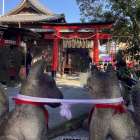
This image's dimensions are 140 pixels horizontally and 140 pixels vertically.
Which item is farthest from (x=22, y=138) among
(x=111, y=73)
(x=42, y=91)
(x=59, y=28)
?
(x=59, y=28)

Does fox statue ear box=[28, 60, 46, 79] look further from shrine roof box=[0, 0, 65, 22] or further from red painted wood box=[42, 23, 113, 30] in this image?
shrine roof box=[0, 0, 65, 22]

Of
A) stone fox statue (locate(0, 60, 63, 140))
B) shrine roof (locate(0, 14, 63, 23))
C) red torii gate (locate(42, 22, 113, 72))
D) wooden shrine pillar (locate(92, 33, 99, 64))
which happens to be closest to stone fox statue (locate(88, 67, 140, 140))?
stone fox statue (locate(0, 60, 63, 140))

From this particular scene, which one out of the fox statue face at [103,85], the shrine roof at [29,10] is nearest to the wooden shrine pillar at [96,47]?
the shrine roof at [29,10]

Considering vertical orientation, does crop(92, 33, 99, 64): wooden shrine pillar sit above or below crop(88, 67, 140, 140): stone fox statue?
above

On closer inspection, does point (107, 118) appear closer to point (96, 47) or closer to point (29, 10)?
point (96, 47)

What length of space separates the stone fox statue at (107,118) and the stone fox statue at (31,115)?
43 centimetres

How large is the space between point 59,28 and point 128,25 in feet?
15.5

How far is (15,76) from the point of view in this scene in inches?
632

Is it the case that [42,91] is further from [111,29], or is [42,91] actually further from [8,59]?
[111,29]

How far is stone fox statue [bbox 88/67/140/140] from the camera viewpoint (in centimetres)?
396

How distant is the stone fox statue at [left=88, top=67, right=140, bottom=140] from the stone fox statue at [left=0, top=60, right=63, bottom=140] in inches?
16.8

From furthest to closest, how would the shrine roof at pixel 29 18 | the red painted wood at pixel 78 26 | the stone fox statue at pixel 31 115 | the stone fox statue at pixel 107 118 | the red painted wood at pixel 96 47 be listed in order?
the shrine roof at pixel 29 18 < the red painted wood at pixel 96 47 < the red painted wood at pixel 78 26 < the stone fox statue at pixel 107 118 < the stone fox statue at pixel 31 115

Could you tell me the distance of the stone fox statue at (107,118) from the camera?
3959mm

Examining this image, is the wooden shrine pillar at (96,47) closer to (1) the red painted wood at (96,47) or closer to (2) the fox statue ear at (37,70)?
(1) the red painted wood at (96,47)
